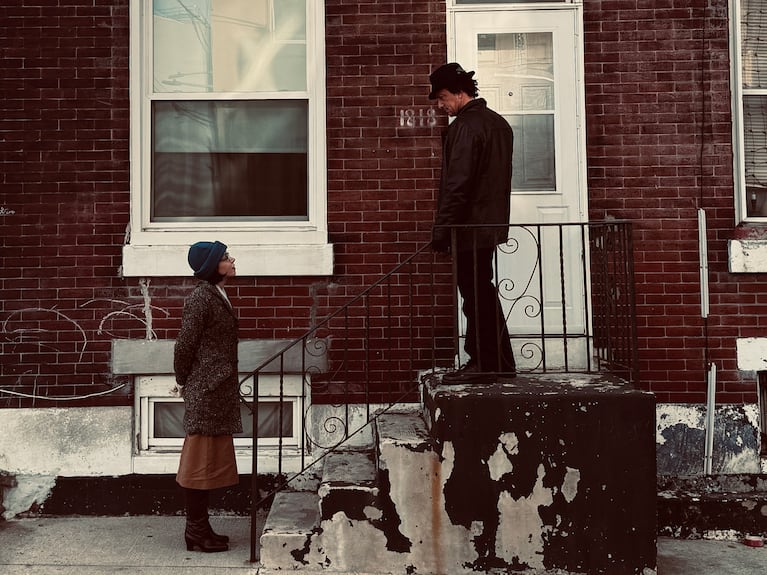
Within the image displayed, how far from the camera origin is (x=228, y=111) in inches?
234

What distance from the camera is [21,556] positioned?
4.64 meters

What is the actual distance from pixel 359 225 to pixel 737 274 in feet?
8.98

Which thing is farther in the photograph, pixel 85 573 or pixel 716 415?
pixel 716 415

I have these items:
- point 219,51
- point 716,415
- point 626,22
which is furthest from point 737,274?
point 219,51

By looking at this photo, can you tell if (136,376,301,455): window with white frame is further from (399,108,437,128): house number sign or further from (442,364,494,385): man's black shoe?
(399,108,437,128): house number sign

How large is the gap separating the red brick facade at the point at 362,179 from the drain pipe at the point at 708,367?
6 cm

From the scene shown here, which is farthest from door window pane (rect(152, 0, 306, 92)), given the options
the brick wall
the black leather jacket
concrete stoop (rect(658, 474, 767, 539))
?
concrete stoop (rect(658, 474, 767, 539))

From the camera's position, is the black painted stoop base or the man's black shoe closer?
the black painted stoop base

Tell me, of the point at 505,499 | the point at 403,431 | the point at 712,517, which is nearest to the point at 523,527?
the point at 505,499

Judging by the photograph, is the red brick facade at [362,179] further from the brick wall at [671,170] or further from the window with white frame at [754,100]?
the window with white frame at [754,100]

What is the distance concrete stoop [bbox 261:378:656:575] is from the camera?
14.2 feet

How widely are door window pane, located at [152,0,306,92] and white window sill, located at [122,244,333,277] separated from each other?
4.09 ft

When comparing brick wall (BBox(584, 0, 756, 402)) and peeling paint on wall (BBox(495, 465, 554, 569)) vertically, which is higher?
brick wall (BBox(584, 0, 756, 402))

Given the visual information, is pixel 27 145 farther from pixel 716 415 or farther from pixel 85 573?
pixel 716 415
